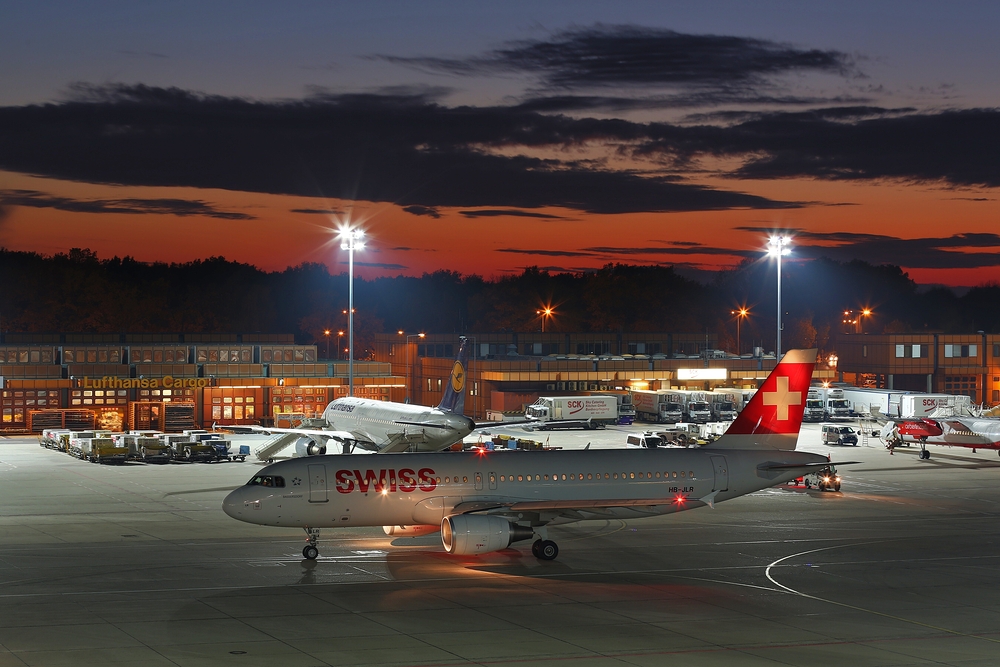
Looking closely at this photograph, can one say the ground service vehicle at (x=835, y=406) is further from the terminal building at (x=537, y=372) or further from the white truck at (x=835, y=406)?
the terminal building at (x=537, y=372)

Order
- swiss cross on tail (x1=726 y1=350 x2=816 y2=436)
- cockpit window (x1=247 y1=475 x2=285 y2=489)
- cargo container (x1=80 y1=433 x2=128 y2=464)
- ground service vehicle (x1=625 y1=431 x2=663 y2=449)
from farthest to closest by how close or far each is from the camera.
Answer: ground service vehicle (x1=625 y1=431 x2=663 y2=449) → cargo container (x1=80 y1=433 x2=128 y2=464) → swiss cross on tail (x1=726 y1=350 x2=816 y2=436) → cockpit window (x1=247 y1=475 x2=285 y2=489)

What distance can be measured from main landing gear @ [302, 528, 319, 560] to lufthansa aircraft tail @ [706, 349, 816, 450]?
54.6 ft

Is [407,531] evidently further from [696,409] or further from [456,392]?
[696,409]

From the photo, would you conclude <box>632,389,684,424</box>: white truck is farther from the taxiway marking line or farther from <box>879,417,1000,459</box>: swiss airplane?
the taxiway marking line

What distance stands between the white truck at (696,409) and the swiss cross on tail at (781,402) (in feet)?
223

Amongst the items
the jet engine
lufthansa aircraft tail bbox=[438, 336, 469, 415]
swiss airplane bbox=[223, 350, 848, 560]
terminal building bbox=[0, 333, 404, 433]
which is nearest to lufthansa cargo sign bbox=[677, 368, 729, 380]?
terminal building bbox=[0, 333, 404, 433]

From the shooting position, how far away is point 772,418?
47.1m

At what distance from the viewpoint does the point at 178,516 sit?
54.2 m

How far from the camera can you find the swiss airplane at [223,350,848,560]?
132ft

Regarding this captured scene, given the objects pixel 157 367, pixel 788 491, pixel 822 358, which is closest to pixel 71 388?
pixel 157 367

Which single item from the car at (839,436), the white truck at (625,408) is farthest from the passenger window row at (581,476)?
the white truck at (625,408)

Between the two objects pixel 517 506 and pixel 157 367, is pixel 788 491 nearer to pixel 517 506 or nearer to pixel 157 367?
pixel 517 506

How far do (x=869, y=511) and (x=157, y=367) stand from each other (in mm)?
75530

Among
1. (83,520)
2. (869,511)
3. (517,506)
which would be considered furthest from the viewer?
(869,511)
